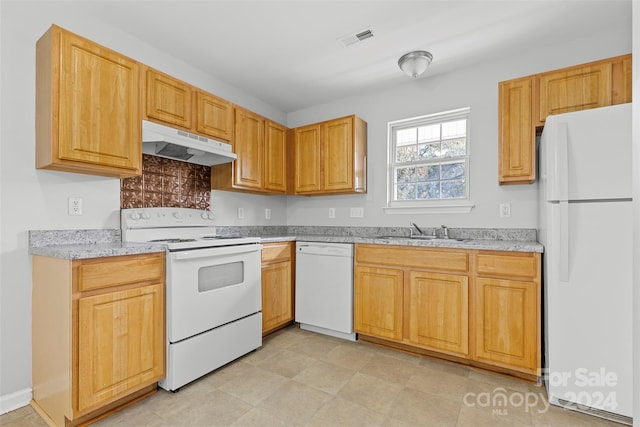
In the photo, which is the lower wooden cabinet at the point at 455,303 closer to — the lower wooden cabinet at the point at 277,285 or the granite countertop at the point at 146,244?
the granite countertop at the point at 146,244

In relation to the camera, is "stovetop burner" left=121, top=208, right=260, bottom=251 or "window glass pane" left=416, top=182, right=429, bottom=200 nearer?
"stovetop burner" left=121, top=208, right=260, bottom=251

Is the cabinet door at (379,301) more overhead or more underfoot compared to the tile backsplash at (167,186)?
more underfoot

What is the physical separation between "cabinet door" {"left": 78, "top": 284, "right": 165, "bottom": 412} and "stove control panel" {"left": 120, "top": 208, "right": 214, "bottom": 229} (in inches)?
25.8

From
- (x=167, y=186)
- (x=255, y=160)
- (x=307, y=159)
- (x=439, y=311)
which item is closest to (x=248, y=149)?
(x=255, y=160)

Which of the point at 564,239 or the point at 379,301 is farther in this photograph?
the point at 379,301

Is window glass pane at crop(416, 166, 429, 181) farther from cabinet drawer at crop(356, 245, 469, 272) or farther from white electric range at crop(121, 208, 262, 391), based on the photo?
white electric range at crop(121, 208, 262, 391)

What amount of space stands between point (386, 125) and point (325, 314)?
207 cm

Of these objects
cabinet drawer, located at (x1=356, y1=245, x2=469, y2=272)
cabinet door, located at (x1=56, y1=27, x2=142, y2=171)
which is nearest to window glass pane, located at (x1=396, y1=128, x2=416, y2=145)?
cabinet drawer, located at (x1=356, y1=245, x2=469, y2=272)

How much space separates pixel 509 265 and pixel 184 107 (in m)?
2.74

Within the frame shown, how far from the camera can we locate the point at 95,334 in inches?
65.7

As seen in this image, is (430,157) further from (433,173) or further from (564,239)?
(564,239)

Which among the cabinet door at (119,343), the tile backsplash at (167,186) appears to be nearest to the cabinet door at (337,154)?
the tile backsplash at (167,186)

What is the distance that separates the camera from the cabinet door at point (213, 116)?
2.65 metres

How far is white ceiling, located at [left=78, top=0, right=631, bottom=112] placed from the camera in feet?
6.90
